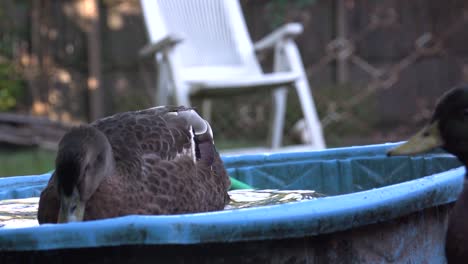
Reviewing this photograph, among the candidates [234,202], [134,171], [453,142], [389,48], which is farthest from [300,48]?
[453,142]

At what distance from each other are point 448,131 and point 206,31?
13.6 feet

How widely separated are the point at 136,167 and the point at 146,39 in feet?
19.7

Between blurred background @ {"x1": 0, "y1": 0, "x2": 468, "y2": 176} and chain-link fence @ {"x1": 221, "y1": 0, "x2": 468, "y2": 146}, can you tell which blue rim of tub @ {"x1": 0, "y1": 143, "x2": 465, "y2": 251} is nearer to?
blurred background @ {"x1": 0, "y1": 0, "x2": 468, "y2": 176}

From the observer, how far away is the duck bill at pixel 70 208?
1877 millimetres

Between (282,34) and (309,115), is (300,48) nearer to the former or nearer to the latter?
(282,34)

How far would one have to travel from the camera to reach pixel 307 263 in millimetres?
1593

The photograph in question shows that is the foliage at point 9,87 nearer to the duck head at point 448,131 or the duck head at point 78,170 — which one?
the duck head at point 78,170

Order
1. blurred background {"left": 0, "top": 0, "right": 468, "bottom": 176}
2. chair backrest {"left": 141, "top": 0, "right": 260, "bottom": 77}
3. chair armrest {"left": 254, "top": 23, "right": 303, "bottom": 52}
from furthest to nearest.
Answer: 1. blurred background {"left": 0, "top": 0, "right": 468, "bottom": 176}
2. chair backrest {"left": 141, "top": 0, "right": 260, "bottom": 77}
3. chair armrest {"left": 254, "top": 23, "right": 303, "bottom": 52}

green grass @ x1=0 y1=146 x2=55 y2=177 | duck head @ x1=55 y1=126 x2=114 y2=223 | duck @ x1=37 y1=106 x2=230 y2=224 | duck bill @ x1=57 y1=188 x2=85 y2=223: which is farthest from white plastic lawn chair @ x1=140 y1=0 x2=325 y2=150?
duck bill @ x1=57 y1=188 x2=85 y2=223

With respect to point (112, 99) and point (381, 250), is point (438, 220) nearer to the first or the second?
point (381, 250)

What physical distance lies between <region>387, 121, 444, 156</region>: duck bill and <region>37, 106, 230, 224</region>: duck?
0.61 m

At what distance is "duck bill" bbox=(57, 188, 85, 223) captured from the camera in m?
1.88

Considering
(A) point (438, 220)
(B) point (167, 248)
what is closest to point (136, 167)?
(B) point (167, 248)

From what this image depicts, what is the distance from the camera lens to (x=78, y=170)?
1897mm
